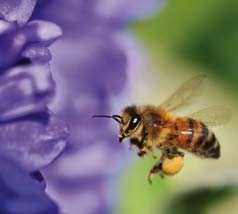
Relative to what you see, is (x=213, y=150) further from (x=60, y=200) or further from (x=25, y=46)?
(x=25, y=46)

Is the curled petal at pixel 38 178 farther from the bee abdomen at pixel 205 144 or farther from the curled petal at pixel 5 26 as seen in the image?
the bee abdomen at pixel 205 144

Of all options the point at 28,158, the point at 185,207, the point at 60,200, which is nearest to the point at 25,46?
the point at 28,158

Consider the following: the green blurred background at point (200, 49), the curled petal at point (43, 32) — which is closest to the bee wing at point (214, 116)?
the curled petal at point (43, 32)

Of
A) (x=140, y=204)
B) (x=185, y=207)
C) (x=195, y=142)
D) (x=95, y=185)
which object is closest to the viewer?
(x=195, y=142)

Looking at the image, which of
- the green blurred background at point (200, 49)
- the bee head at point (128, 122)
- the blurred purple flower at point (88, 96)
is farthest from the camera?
the green blurred background at point (200, 49)

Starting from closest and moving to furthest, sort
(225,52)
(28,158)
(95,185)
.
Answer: (28,158)
(95,185)
(225,52)

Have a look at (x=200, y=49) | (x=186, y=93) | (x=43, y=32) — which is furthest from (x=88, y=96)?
(x=200, y=49)

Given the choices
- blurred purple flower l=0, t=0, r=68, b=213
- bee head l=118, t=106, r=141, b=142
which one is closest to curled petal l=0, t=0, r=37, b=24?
blurred purple flower l=0, t=0, r=68, b=213
